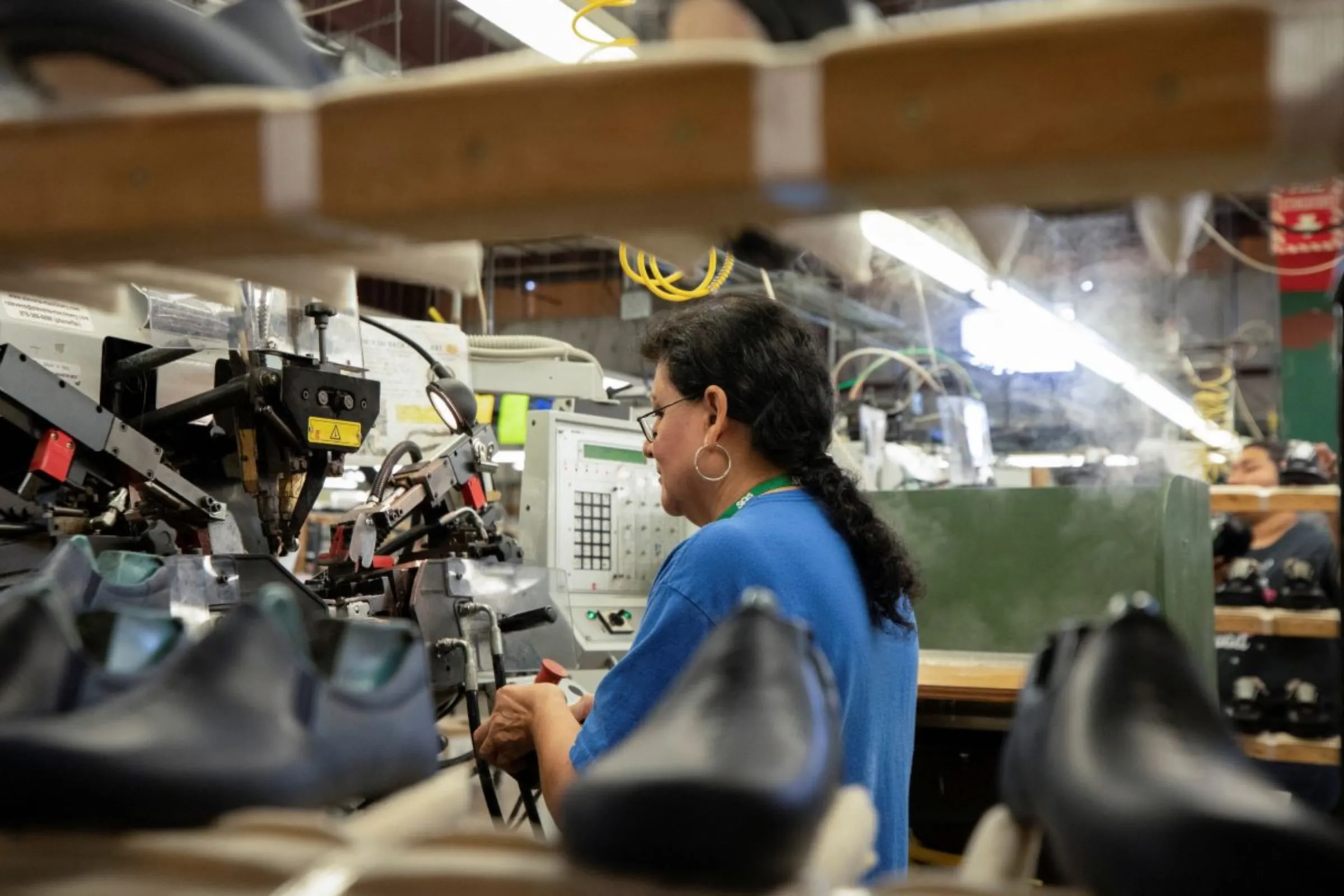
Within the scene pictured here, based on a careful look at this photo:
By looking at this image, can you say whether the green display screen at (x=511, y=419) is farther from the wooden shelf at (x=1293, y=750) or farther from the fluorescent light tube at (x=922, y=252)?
the wooden shelf at (x=1293, y=750)

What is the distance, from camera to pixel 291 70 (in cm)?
64

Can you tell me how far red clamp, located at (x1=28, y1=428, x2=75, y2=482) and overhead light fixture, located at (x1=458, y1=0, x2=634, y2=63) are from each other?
1414 mm

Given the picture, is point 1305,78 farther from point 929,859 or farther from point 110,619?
point 929,859

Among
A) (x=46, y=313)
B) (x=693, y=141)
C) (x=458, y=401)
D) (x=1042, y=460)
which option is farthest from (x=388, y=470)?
(x=1042, y=460)

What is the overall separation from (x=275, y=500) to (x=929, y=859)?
2203 millimetres

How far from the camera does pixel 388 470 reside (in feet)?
7.47

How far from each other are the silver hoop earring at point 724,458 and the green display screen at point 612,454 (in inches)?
61.6

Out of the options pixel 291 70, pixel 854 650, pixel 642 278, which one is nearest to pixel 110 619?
pixel 291 70

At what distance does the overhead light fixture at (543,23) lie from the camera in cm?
263

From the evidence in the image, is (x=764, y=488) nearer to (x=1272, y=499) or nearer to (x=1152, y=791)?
(x=1152, y=791)

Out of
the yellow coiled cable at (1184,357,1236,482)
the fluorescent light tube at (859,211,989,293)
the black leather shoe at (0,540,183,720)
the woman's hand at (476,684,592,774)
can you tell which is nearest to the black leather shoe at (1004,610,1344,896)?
the black leather shoe at (0,540,183,720)

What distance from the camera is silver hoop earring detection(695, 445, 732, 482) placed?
5.61ft

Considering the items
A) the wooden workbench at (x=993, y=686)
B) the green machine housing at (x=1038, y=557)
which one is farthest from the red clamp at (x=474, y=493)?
the green machine housing at (x=1038, y=557)

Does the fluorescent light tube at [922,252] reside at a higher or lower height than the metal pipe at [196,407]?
higher
